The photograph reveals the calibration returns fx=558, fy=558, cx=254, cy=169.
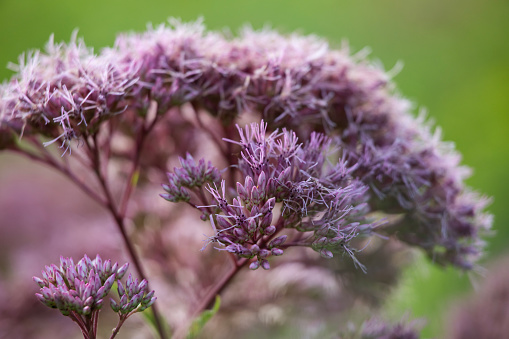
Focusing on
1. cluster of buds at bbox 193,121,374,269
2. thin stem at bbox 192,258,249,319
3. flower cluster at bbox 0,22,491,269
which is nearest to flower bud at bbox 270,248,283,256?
cluster of buds at bbox 193,121,374,269

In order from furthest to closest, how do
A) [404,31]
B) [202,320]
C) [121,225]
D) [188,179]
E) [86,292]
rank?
[404,31] → [121,225] → [202,320] → [188,179] → [86,292]

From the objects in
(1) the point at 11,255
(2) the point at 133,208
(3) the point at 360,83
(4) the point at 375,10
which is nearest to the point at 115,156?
(2) the point at 133,208

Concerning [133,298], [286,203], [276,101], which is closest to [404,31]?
[276,101]

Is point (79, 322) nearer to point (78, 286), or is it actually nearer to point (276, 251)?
point (78, 286)

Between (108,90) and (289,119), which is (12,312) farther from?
(289,119)

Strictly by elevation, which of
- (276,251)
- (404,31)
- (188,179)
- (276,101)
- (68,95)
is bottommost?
(276,251)

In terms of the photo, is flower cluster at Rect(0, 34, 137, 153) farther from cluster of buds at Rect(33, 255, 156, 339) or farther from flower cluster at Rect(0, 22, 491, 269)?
cluster of buds at Rect(33, 255, 156, 339)
